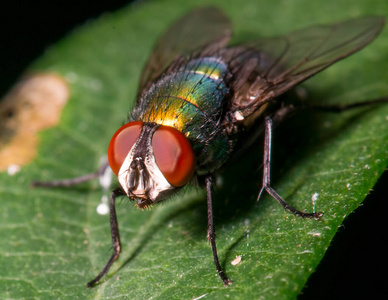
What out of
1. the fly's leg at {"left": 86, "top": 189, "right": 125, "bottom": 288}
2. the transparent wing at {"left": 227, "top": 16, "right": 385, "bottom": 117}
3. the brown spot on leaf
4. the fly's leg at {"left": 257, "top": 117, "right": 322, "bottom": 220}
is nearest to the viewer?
the fly's leg at {"left": 257, "top": 117, "right": 322, "bottom": 220}

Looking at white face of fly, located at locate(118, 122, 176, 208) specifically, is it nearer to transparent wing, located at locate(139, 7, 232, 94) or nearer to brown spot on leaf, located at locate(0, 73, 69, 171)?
transparent wing, located at locate(139, 7, 232, 94)

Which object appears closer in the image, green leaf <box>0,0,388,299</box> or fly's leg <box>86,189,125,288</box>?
green leaf <box>0,0,388,299</box>

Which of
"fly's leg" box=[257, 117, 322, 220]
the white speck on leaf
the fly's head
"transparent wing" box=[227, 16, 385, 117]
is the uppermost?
"transparent wing" box=[227, 16, 385, 117]

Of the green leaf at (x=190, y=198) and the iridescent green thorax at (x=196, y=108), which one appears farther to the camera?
the iridescent green thorax at (x=196, y=108)

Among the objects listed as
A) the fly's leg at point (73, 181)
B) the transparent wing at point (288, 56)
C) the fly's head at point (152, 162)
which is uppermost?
the transparent wing at point (288, 56)

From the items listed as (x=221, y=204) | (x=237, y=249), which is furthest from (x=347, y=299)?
(x=221, y=204)

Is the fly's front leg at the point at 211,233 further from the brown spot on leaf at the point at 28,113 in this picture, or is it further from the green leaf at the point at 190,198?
the brown spot on leaf at the point at 28,113

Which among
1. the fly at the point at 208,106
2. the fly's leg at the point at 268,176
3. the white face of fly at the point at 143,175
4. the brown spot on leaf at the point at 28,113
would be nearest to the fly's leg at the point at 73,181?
the fly at the point at 208,106

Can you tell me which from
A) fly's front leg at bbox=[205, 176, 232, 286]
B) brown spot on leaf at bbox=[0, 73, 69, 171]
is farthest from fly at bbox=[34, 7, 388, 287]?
brown spot on leaf at bbox=[0, 73, 69, 171]

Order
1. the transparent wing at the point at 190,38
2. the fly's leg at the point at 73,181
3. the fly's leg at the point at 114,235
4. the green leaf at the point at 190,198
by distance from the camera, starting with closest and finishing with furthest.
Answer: the green leaf at the point at 190,198, the fly's leg at the point at 114,235, the fly's leg at the point at 73,181, the transparent wing at the point at 190,38
